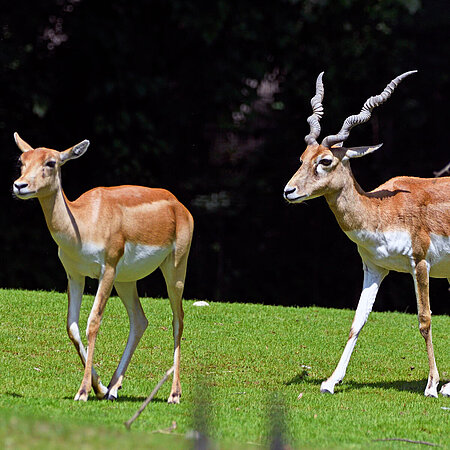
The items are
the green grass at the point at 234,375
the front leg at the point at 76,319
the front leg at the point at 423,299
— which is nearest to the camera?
the green grass at the point at 234,375

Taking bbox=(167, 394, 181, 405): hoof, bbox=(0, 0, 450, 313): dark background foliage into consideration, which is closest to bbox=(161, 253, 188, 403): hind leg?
bbox=(167, 394, 181, 405): hoof

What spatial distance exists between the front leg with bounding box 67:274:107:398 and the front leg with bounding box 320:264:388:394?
6.84 ft

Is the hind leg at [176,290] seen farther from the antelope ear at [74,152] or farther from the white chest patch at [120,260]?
the antelope ear at [74,152]

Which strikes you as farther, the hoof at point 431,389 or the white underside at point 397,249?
the white underside at point 397,249

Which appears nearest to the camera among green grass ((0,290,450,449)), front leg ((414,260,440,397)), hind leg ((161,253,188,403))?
green grass ((0,290,450,449))

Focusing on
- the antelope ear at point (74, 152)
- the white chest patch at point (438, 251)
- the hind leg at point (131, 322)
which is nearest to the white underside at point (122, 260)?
the hind leg at point (131, 322)

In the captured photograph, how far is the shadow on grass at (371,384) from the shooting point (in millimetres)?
8344

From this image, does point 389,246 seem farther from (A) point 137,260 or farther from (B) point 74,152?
(B) point 74,152

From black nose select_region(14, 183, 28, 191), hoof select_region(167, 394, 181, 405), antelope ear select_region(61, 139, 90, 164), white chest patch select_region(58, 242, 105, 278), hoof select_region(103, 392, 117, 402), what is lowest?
hoof select_region(103, 392, 117, 402)

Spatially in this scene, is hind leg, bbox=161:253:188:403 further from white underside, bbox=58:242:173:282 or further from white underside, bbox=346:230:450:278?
white underside, bbox=346:230:450:278

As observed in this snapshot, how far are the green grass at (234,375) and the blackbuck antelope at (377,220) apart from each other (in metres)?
0.76

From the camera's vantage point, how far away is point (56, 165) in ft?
23.3

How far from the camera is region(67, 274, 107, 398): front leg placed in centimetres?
707

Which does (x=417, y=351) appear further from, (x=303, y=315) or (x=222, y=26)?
(x=222, y=26)
